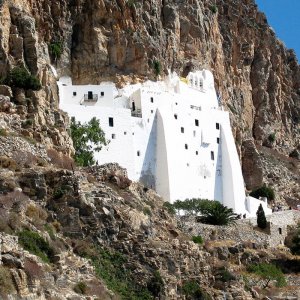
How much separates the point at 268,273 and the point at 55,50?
2431 centimetres

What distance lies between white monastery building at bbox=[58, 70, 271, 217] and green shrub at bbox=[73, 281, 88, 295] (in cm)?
2653

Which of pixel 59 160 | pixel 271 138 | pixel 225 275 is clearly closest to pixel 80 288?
pixel 59 160

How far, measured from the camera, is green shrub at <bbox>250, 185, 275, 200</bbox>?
2950 inches

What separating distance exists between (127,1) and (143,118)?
10.3 metres

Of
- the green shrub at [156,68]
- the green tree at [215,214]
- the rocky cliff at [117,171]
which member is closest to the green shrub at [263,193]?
the rocky cliff at [117,171]

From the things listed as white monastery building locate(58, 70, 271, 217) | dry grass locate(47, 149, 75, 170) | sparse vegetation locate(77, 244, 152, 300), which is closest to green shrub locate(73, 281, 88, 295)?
sparse vegetation locate(77, 244, 152, 300)

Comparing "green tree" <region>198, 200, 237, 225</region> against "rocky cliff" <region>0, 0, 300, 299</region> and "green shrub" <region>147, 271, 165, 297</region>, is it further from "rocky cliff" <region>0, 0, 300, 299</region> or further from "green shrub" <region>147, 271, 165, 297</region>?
"green shrub" <region>147, 271, 165, 297</region>

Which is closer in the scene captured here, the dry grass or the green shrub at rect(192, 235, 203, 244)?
the dry grass

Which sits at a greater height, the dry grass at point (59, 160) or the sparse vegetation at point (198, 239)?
the dry grass at point (59, 160)

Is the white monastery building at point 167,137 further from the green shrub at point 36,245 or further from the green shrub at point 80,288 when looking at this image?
the green shrub at point 80,288

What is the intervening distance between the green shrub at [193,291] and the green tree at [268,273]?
9599mm

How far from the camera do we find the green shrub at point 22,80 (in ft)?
170

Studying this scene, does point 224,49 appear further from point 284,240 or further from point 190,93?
point 284,240

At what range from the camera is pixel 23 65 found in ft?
179
